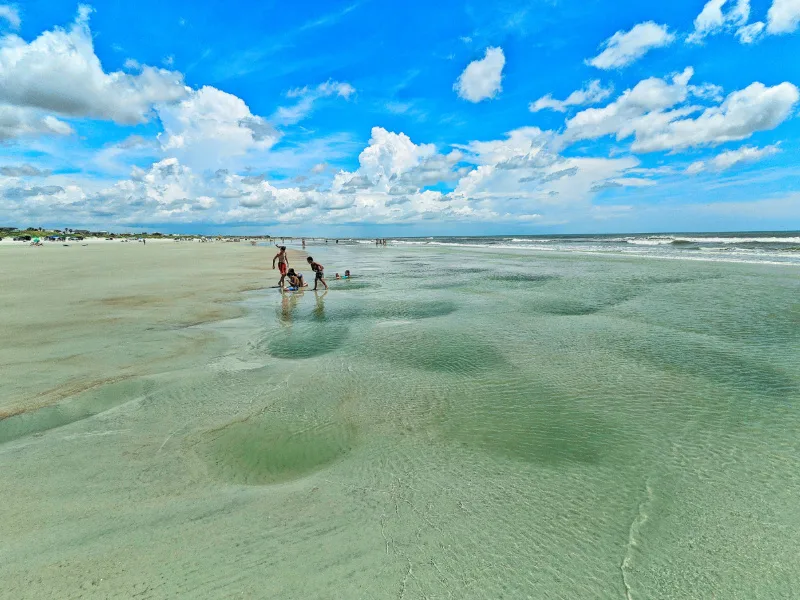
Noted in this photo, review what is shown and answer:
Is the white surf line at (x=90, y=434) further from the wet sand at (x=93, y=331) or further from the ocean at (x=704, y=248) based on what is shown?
the ocean at (x=704, y=248)

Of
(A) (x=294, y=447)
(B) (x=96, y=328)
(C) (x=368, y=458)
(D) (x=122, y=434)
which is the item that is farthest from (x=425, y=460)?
(B) (x=96, y=328)

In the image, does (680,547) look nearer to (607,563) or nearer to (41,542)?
(607,563)

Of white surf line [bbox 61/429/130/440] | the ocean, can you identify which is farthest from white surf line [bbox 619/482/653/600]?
the ocean

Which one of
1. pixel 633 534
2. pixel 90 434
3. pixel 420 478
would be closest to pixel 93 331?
pixel 90 434

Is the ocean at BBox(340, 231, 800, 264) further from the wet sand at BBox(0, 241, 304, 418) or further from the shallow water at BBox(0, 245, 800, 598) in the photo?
the wet sand at BBox(0, 241, 304, 418)

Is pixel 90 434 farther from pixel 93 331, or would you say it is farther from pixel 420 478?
pixel 93 331

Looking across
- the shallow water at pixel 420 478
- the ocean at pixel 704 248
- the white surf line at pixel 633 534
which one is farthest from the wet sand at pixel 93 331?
the ocean at pixel 704 248

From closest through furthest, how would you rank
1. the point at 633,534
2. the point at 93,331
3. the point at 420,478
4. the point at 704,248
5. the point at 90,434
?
the point at 633,534 → the point at 420,478 → the point at 90,434 → the point at 93,331 → the point at 704,248
